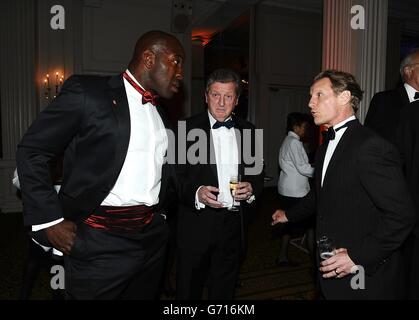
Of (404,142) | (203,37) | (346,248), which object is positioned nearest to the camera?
(346,248)

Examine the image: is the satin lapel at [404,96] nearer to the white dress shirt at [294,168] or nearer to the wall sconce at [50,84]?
the white dress shirt at [294,168]

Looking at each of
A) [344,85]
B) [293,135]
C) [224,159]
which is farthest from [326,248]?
[293,135]

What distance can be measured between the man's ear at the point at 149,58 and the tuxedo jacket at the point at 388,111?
85.7 inches

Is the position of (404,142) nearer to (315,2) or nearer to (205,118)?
(205,118)

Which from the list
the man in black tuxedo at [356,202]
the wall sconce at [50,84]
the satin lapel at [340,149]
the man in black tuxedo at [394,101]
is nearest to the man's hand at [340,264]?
the man in black tuxedo at [356,202]

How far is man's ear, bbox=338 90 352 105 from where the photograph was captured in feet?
6.22

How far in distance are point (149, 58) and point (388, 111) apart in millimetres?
2240

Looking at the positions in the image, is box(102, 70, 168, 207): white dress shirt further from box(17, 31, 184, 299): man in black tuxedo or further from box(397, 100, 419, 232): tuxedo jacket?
box(397, 100, 419, 232): tuxedo jacket

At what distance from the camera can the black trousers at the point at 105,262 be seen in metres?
1.73

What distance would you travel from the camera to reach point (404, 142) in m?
2.56

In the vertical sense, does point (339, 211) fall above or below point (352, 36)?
below

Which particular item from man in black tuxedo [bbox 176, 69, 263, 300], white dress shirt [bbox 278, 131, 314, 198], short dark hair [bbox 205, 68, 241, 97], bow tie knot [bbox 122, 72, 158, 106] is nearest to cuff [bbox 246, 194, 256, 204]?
man in black tuxedo [bbox 176, 69, 263, 300]
